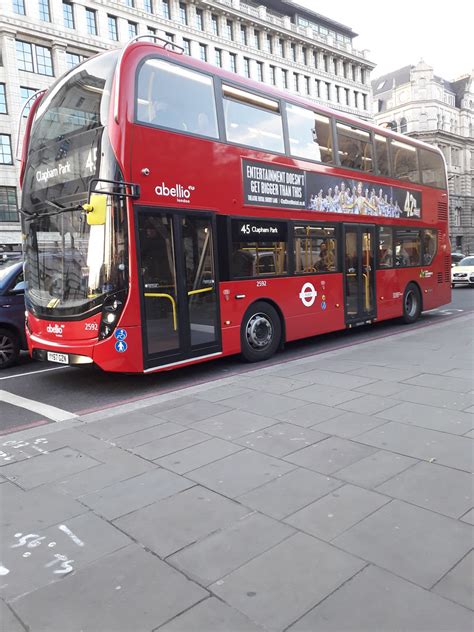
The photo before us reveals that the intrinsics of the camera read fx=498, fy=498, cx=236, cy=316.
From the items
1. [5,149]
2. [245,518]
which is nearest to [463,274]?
[245,518]

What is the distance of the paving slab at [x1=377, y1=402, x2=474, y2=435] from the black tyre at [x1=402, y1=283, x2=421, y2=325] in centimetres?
754

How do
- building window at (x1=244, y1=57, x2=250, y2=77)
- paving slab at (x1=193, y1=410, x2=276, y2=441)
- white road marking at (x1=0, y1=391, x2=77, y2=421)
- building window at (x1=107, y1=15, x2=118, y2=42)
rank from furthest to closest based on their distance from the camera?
building window at (x1=244, y1=57, x2=250, y2=77) → building window at (x1=107, y1=15, x2=118, y2=42) → white road marking at (x1=0, y1=391, x2=77, y2=421) → paving slab at (x1=193, y1=410, x2=276, y2=441)

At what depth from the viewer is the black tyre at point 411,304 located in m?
12.7

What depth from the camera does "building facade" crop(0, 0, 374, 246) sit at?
116 ft

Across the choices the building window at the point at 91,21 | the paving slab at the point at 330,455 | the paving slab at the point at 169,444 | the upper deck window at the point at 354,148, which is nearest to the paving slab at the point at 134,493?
the paving slab at the point at 169,444

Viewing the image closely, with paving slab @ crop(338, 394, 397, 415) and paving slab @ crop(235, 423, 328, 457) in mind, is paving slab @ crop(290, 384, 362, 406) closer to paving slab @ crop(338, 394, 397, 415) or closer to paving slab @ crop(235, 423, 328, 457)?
paving slab @ crop(338, 394, 397, 415)

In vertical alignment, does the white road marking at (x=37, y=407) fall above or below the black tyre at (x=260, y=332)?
below

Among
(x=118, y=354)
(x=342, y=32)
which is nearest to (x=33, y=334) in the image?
(x=118, y=354)

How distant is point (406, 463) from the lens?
158 inches

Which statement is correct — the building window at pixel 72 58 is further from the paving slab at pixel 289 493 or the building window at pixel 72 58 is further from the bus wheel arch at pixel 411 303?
the paving slab at pixel 289 493

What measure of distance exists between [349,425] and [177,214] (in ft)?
12.7

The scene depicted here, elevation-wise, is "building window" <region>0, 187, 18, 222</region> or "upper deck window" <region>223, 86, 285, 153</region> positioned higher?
"building window" <region>0, 187, 18, 222</region>

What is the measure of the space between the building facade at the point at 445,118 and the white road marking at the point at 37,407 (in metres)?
79.5

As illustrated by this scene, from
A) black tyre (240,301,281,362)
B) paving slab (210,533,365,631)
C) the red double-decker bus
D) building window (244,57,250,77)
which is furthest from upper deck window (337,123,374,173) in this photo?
building window (244,57,250,77)
